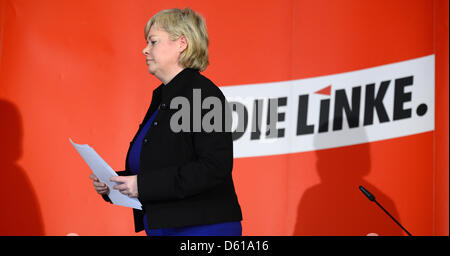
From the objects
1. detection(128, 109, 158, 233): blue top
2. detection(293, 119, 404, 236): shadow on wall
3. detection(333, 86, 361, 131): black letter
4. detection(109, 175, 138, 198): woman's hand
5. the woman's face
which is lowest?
detection(293, 119, 404, 236): shadow on wall

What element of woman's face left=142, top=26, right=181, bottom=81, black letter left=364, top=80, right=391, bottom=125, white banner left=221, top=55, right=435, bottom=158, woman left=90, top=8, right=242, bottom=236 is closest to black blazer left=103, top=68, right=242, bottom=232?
woman left=90, top=8, right=242, bottom=236

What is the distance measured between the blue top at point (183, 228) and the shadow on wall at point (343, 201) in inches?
60.4

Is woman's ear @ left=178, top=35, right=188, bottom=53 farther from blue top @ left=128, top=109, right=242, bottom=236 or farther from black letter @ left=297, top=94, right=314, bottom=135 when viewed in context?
black letter @ left=297, top=94, right=314, bottom=135

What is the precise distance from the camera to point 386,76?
2.79 m

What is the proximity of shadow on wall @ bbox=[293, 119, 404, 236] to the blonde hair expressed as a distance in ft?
5.00

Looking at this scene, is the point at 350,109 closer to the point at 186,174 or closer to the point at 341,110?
the point at 341,110

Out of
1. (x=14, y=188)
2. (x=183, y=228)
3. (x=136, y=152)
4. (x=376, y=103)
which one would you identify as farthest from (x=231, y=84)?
(x=183, y=228)

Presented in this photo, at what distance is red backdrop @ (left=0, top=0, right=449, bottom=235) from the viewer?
2736 mm

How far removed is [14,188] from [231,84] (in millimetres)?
1374

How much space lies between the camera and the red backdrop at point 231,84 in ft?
8.98

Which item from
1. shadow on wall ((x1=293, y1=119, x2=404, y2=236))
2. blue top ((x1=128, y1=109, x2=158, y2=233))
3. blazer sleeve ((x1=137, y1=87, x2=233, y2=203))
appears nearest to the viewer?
blazer sleeve ((x1=137, y1=87, x2=233, y2=203))

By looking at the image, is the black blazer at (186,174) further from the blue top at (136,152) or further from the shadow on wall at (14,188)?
the shadow on wall at (14,188)

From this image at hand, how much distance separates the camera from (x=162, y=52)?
137 centimetres
